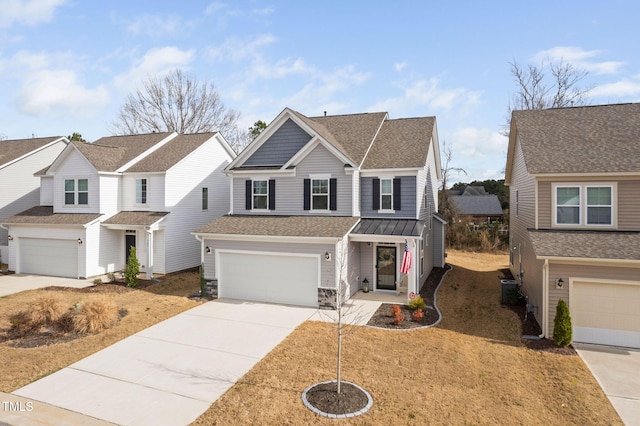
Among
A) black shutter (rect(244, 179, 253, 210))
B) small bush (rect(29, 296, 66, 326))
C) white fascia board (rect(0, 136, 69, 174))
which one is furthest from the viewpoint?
white fascia board (rect(0, 136, 69, 174))

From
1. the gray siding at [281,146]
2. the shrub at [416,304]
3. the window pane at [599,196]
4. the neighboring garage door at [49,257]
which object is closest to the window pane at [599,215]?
the window pane at [599,196]

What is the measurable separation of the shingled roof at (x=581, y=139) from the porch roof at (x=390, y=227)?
16.4 ft

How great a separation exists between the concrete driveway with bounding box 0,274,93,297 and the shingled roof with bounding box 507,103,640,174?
2155cm

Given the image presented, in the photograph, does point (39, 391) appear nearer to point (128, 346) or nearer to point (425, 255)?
point (128, 346)

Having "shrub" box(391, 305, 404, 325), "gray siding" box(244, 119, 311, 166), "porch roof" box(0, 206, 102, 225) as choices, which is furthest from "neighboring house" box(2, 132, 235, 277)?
"shrub" box(391, 305, 404, 325)

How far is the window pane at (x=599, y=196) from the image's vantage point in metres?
12.9

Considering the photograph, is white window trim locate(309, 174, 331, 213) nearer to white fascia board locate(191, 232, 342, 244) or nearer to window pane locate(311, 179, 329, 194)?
window pane locate(311, 179, 329, 194)

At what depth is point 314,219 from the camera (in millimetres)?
17438

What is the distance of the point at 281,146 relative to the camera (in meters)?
18.9

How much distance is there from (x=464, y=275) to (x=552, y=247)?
10.1 meters

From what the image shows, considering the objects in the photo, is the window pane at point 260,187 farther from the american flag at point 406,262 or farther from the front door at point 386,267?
the american flag at point 406,262

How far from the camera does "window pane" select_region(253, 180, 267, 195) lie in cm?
1916

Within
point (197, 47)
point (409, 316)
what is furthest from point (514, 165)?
point (197, 47)
